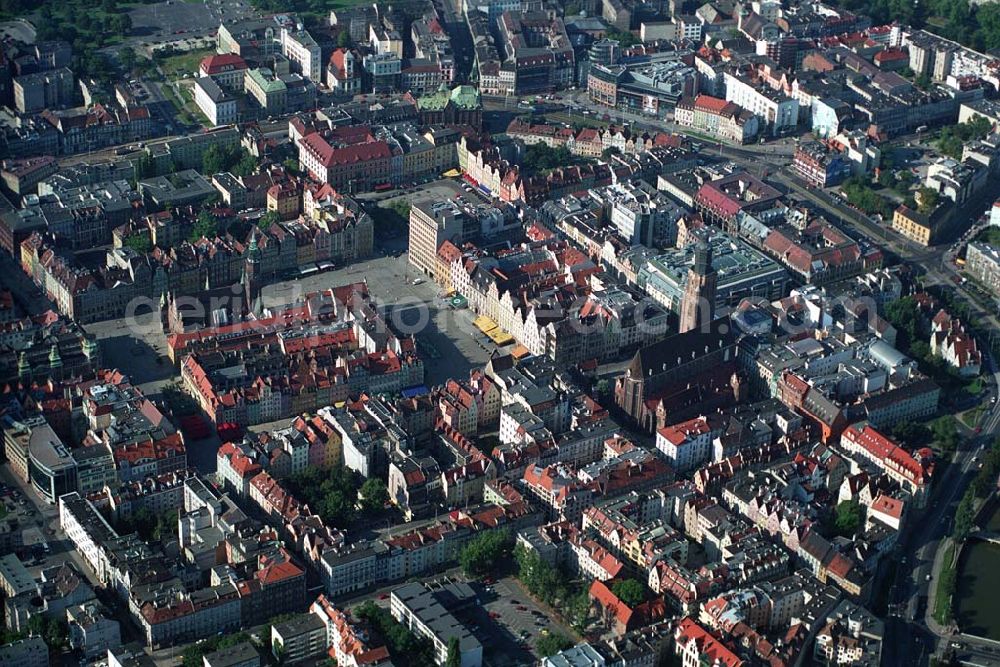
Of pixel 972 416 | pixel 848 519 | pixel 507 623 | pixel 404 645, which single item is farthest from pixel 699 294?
pixel 404 645

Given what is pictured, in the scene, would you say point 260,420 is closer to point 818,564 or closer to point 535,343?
point 535,343

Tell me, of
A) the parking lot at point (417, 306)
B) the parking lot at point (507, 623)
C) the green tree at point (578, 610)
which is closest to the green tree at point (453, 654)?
the parking lot at point (507, 623)

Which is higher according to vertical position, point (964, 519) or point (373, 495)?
point (373, 495)

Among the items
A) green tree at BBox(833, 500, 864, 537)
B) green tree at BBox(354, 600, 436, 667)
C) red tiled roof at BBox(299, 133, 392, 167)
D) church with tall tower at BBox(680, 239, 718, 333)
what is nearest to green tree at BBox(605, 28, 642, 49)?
red tiled roof at BBox(299, 133, 392, 167)

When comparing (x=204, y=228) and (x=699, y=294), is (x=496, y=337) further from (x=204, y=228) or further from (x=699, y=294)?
(x=204, y=228)

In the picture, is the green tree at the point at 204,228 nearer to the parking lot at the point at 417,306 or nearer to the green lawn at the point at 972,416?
the parking lot at the point at 417,306
